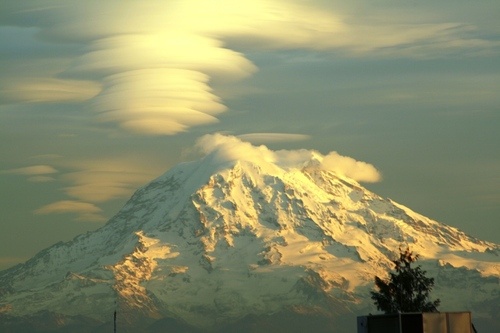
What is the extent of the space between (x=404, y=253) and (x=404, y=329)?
265 ft

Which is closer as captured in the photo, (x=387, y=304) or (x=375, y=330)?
(x=375, y=330)

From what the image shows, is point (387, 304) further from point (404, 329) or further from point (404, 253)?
point (404, 329)

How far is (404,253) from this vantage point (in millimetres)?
146625

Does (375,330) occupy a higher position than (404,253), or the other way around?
(404,253)

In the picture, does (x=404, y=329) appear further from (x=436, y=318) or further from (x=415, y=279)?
(x=415, y=279)

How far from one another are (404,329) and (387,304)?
76478 millimetres

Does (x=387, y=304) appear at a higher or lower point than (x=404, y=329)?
higher

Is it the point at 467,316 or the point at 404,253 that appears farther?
the point at 404,253

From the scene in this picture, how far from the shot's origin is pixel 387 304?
467 ft

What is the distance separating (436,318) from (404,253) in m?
80.1

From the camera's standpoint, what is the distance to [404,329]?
66.4 metres

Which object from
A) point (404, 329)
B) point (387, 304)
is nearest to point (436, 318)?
point (404, 329)

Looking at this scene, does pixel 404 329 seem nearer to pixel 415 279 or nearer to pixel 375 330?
pixel 375 330

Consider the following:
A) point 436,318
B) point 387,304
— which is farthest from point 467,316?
point 387,304
